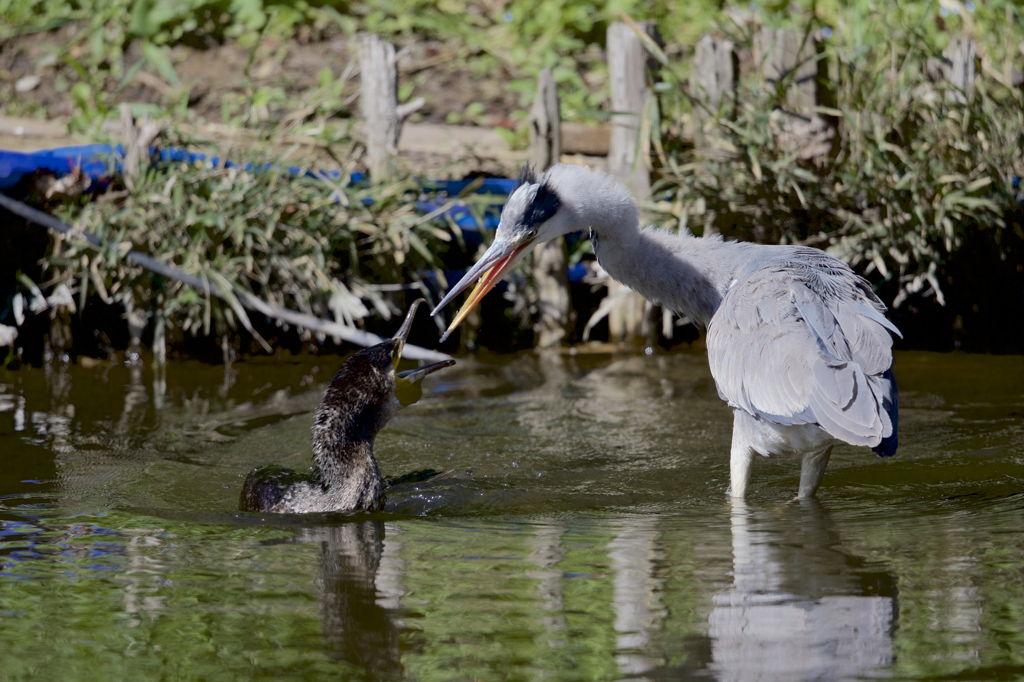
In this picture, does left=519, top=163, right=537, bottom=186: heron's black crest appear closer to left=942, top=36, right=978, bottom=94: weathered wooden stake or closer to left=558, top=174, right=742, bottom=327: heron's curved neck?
left=558, top=174, right=742, bottom=327: heron's curved neck

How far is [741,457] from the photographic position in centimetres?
449

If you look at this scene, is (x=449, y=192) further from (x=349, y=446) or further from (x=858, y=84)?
(x=349, y=446)

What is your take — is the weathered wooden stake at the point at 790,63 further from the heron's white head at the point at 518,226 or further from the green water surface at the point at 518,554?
the heron's white head at the point at 518,226

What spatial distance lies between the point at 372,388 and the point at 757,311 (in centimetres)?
152

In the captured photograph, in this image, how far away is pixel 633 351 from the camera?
26.9ft

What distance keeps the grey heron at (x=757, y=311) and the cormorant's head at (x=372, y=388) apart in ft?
0.81

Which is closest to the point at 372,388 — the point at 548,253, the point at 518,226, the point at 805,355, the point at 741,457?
the point at 518,226

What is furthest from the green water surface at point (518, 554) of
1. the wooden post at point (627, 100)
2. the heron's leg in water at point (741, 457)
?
the wooden post at point (627, 100)

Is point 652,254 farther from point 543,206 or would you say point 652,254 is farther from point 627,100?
point 627,100

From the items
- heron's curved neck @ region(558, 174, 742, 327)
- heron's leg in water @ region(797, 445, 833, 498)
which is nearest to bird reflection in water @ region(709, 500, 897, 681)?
heron's leg in water @ region(797, 445, 833, 498)

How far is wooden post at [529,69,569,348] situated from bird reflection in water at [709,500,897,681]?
4.42 m

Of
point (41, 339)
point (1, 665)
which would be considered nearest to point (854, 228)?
point (41, 339)

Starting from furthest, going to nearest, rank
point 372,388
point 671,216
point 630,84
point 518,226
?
point 630,84 < point 671,216 < point 518,226 < point 372,388

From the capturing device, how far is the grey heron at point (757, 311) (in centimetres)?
398
